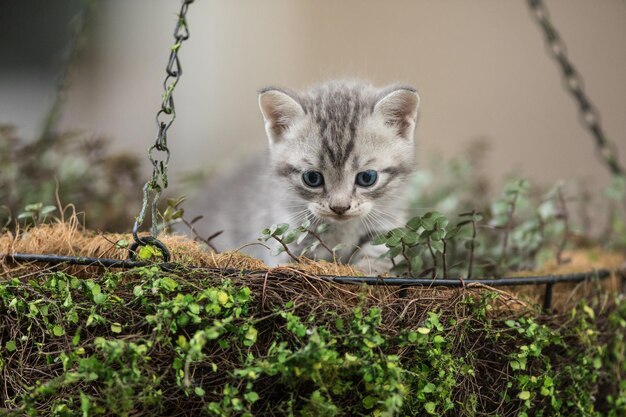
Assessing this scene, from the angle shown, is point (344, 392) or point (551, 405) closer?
point (344, 392)

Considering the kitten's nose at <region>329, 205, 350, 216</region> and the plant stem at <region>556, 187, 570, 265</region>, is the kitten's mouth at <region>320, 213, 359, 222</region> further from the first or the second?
the plant stem at <region>556, 187, 570, 265</region>

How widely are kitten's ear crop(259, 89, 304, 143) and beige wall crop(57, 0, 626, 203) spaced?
2.92 metres

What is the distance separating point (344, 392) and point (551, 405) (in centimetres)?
64

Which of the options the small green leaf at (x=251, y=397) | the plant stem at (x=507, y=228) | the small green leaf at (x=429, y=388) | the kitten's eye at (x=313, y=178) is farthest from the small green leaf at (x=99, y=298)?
the plant stem at (x=507, y=228)

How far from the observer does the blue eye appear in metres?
2.21

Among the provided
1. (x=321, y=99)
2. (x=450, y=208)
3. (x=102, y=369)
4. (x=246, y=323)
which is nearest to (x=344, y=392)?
(x=246, y=323)

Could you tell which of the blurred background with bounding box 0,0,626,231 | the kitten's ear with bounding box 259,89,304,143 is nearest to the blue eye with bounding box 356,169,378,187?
the kitten's ear with bounding box 259,89,304,143

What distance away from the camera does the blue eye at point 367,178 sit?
2205 mm

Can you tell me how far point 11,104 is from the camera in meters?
6.98

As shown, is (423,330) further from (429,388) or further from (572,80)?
(572,80)

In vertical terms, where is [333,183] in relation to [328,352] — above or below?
above

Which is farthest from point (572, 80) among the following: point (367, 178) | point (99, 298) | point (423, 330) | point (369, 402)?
point (99, 298)

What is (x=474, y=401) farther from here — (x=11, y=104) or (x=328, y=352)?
(x=11, y=104)

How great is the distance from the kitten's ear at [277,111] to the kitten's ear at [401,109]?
0.96 ft
